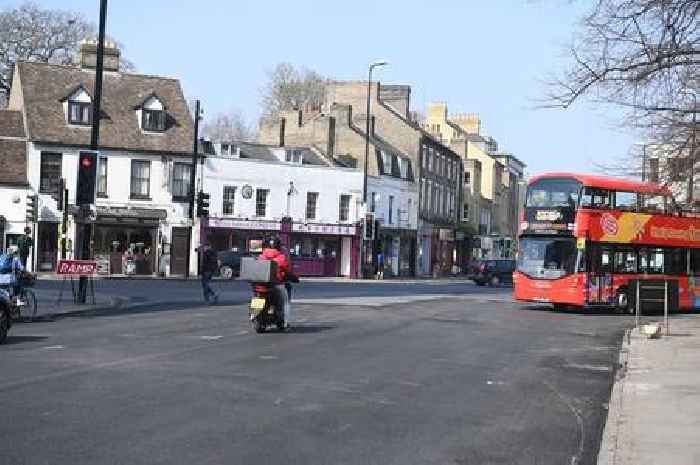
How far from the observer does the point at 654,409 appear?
1128 centimetres

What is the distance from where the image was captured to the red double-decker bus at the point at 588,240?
104ft

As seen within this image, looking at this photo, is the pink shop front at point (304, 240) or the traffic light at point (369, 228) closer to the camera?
the pink shop front at point (304, 240)

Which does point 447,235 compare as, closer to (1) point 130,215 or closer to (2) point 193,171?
(2) point 193,171

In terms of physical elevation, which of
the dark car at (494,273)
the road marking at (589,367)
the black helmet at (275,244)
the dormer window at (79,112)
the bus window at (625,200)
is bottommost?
the road marking at (589,367)

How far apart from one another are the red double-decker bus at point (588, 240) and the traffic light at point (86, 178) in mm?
14634

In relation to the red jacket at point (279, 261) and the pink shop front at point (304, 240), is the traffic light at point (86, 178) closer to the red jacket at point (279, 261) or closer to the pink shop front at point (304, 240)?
the red jacket at point (279, 261)

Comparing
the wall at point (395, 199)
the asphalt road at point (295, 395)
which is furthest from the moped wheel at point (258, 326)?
the wall at point (395, 199)

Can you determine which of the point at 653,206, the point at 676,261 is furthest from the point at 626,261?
the point at 676,261

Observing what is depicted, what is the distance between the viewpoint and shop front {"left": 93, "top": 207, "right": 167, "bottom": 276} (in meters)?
50.8

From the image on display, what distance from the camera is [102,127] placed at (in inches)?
2031

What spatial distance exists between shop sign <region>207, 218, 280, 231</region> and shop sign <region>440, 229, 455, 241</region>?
23.1m

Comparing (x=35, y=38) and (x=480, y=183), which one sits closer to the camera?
(x=35, y=38)

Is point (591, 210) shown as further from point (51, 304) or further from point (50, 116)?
point (50, 116)

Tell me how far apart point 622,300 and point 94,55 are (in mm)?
34533
